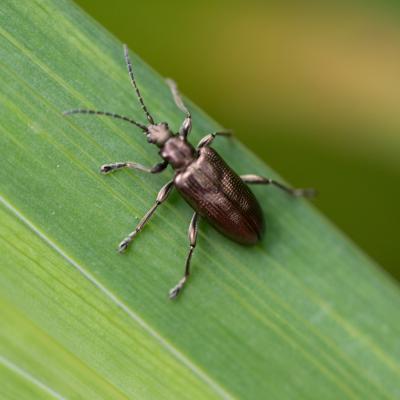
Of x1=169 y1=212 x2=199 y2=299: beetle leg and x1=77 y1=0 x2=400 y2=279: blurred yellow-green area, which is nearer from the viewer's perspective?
x1=169 y1=212 x2=199 y2=299: beetle leg

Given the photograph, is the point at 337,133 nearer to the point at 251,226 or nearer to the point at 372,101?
the point at 372,101

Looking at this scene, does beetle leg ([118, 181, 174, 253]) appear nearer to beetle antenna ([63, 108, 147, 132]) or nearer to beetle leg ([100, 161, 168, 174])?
beetle leg ([100, 161, 168, 174])

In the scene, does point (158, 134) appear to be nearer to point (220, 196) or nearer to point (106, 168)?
point (106, 168)

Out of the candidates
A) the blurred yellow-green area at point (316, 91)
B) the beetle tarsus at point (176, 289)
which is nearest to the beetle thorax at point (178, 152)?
the beetle tarsus at point (176, 289)

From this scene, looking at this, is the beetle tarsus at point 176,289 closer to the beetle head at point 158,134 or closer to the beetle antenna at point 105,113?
the beetle head at point 158,134

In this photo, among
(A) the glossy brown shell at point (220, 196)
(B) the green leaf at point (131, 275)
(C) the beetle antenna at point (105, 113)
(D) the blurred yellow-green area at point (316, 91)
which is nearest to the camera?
(B) the green leaf at point (131, 275)

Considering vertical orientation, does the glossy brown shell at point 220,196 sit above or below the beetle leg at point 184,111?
below

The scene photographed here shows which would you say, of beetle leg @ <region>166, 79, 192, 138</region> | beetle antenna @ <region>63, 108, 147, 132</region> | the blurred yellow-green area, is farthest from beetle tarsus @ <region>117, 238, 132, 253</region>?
the blurred yellow-green area
